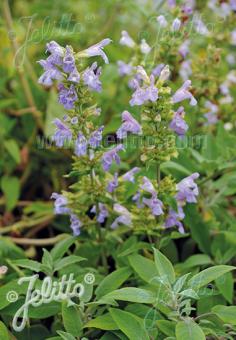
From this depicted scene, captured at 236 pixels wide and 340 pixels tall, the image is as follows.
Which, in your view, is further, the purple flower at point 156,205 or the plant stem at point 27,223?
the plant stem at point 27,223

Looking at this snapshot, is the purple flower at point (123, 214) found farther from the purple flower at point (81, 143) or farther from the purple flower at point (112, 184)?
the purple flower at point (81, 143)

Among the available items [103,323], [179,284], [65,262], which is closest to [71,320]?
[103,323]

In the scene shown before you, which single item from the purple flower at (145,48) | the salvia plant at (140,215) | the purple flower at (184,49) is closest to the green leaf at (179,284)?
the salvia plant at (140,215)

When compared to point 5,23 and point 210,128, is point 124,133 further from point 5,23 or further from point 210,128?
point 5,23

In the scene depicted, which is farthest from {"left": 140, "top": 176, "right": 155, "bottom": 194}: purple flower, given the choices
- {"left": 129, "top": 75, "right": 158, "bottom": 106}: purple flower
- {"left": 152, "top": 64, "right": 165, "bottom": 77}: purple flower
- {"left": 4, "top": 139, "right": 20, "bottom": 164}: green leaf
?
{"left": 4, "top": 139, "right": 20, "bottom": 164}: green leaf

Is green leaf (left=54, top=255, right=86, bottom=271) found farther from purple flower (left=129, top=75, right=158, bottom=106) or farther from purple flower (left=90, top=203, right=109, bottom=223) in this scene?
purple flower (left=129, top=75, right=158, bottom=106)
